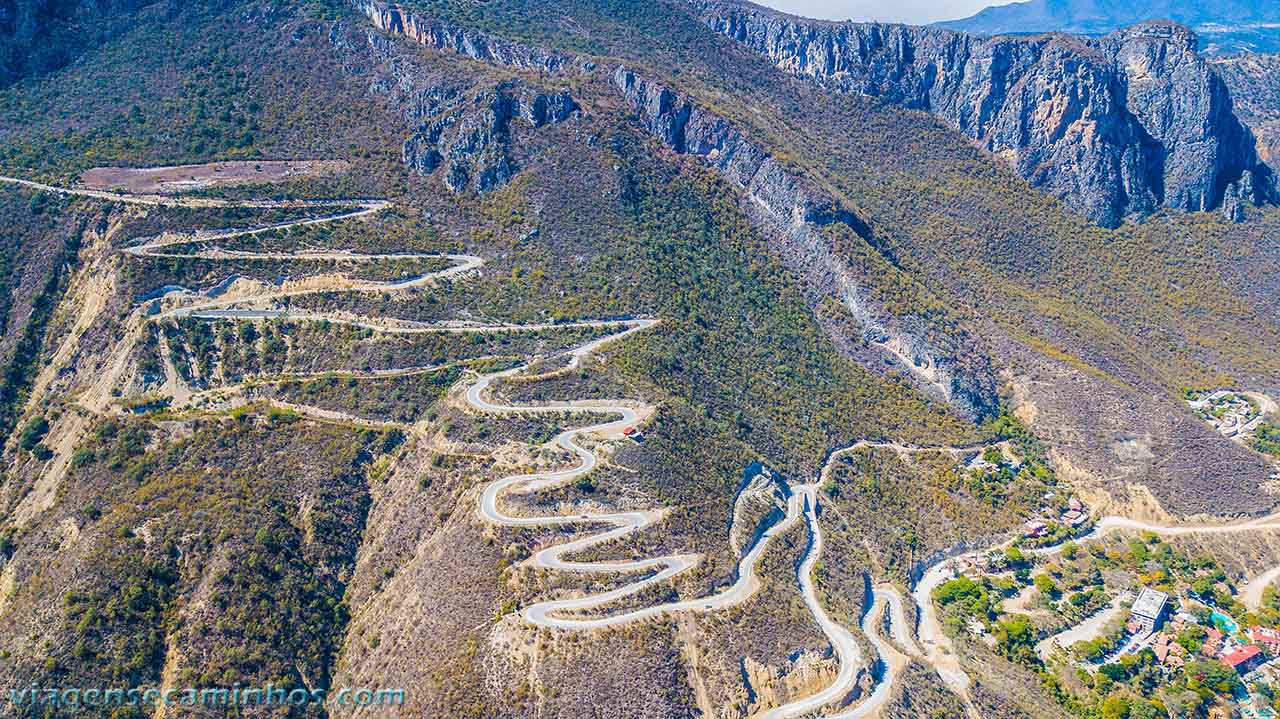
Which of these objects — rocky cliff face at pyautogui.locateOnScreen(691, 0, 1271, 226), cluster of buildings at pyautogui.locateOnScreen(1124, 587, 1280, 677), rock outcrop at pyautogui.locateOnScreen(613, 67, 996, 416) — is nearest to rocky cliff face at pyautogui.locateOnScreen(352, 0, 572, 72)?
rock outcrop at pyautogui.locateOnScreen(613, 67, 996, 416)

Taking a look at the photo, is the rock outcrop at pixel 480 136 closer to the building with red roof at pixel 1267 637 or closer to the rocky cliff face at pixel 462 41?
the rocky cliff face at pixel 462 41

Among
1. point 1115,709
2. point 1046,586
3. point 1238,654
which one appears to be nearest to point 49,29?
point 1046,586

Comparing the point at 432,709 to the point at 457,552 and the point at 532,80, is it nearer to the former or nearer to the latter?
the point at 457,552

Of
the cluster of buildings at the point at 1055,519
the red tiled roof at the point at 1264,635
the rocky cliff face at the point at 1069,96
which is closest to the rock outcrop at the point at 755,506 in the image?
the cluster of buildings at the point at 1055,519

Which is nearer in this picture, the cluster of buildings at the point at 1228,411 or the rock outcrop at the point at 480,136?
the cluster of buildings at the point at 1228,411

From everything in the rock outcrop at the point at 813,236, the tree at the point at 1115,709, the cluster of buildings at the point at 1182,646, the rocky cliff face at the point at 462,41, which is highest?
the rocky cliff face at the point at 462,41

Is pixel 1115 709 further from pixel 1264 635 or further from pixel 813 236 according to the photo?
pixel 813 236

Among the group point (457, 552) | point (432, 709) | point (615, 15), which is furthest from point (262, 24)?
point (432, 709)
